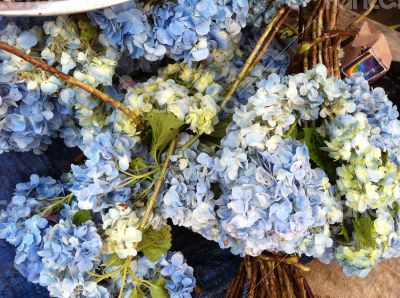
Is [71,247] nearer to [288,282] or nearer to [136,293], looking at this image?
[136,293]

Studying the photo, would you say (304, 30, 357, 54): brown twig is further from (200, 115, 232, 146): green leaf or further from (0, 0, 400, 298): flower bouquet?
(200, 115, 232, 146): green leaf

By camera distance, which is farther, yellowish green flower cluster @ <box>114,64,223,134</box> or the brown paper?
the brown paper

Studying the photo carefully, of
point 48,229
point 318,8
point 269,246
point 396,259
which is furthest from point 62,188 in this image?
point 396,259

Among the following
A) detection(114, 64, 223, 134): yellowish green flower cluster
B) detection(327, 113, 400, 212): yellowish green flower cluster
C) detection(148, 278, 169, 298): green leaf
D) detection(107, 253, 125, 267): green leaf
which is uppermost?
detection(327, 113, 400, 212): yellowish green flower cluster

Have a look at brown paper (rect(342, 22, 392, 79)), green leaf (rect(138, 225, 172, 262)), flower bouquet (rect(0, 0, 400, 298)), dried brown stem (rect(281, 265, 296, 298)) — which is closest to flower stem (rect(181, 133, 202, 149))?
flower bouquet (rect(0, 0, 400, 298))

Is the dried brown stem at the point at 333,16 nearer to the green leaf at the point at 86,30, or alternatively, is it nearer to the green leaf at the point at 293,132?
the green leaf at the point at 293,132

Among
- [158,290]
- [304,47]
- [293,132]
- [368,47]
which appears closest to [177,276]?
[158,290]

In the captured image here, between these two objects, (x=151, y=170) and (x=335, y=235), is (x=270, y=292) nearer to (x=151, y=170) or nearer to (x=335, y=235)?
(x=335, y=235)
